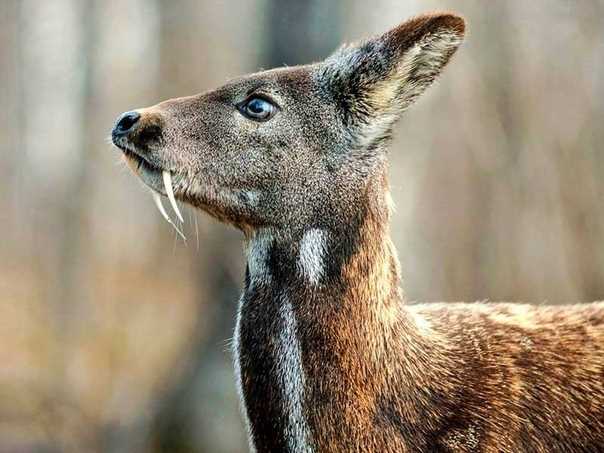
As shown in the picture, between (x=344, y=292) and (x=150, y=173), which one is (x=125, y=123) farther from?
(x=344, y=292)

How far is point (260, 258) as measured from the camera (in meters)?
5.34

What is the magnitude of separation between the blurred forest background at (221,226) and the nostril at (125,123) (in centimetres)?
475

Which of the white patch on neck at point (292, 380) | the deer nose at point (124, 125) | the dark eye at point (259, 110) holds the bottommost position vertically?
the white patch on neck at point (292, 380)

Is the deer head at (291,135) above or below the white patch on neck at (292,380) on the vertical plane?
above

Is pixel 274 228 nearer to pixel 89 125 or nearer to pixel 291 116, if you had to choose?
pixel 291 116

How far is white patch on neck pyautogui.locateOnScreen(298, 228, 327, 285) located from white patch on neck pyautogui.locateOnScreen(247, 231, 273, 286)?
16cm

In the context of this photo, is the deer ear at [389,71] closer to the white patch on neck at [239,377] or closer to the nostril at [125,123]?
the nostril at [125,123]

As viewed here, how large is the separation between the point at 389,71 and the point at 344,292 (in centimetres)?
107

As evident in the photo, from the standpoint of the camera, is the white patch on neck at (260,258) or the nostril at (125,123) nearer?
the white patch on neck at (260,258)

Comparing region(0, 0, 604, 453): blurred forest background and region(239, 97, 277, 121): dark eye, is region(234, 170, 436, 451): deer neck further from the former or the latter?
region(0, 0, 604, 453): blurred forest background

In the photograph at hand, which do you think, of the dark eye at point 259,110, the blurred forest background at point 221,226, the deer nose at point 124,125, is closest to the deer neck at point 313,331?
the dark eye at point 259,110

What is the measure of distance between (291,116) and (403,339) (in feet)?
3.85

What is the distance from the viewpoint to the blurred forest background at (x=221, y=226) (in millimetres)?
10930

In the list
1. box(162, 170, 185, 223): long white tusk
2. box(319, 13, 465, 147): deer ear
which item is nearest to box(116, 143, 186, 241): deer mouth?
box(162, 170, 185, 223): long white tusk
